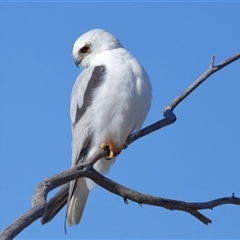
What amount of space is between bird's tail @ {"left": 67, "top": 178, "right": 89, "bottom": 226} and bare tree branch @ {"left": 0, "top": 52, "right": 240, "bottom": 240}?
57 cm

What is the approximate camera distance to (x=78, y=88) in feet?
22.1

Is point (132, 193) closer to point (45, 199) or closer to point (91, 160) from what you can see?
point (91, 160)

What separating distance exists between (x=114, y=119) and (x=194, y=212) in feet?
3.97

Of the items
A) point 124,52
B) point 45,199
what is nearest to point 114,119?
point 124,52

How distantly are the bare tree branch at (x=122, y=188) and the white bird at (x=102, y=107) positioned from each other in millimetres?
185

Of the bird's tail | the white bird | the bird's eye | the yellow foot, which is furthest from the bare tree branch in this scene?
the bird's eye

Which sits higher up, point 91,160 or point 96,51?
point 96,51

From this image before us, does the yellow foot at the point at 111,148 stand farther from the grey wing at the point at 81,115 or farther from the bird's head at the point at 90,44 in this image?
the bird's head at the point at 90,44

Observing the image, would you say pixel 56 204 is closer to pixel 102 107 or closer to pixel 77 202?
pixel 77 202

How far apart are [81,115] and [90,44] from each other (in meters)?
0.79

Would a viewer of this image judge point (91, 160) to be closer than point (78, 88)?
Yes

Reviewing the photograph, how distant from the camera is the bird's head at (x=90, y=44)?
704 centimetres

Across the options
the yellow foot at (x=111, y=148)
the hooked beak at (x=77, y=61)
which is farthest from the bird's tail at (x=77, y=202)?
the hooked beak at (x=77, y=61)

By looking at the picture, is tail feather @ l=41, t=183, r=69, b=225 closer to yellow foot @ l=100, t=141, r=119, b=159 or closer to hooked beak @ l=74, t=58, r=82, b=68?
yellow foot @ l=100, t=141, r=119, b=159
